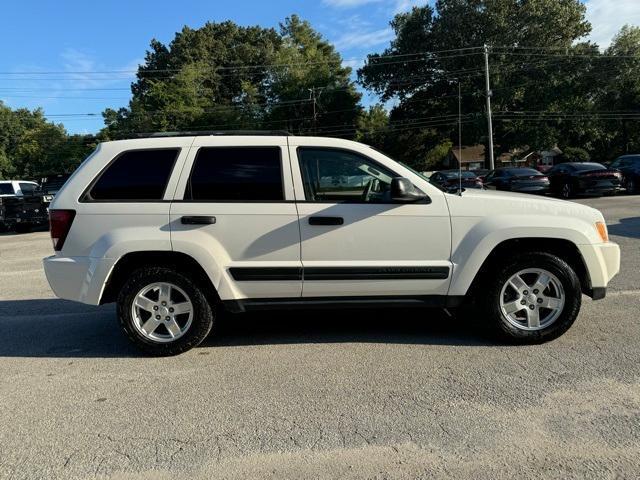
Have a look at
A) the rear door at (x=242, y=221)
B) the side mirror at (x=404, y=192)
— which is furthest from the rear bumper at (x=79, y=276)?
the side mirror at (x=404, y=192)

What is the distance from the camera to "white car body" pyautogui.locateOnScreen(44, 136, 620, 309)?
4543mm

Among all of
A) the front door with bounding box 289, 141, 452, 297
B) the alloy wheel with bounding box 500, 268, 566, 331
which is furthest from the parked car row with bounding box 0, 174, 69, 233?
the alloy wheel with bounding box 500, 268, 566, 331

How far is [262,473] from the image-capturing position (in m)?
2.91

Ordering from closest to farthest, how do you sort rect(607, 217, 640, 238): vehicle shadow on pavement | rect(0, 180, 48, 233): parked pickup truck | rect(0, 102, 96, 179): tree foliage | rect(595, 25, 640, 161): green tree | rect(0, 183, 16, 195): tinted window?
rect(607, 217, 640, 238): vehicle shadow on pavement, rect(0, 180, 48, 233): parked pickup truck, rect(0, 183, 16, 195): tinted window, rect(595, 25, 640, 161): green tree, rect(0, 102, 96, 179): tree foliage

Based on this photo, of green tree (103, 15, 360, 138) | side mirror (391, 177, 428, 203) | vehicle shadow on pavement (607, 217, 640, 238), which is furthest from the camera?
green tree (103, 15, 360, 138)

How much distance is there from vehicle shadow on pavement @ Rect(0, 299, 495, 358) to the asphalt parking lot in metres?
0.03

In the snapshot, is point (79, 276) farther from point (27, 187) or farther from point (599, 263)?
point (27, 187)

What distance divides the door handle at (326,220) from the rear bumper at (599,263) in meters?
2.12

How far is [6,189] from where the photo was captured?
61.3ft

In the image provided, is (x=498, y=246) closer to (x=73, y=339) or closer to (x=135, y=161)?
(x=135, y=161)

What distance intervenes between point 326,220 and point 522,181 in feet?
58.8

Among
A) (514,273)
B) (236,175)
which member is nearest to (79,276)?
(236,175)

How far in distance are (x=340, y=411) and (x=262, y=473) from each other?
2.70ft

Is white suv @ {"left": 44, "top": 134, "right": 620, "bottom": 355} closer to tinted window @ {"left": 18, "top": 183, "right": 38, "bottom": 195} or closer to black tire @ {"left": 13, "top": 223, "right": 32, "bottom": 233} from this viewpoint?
black tire @ {"left": 13, "top": 223, "right": 32, "bottom": 233}
